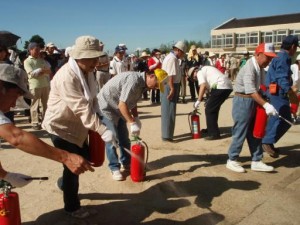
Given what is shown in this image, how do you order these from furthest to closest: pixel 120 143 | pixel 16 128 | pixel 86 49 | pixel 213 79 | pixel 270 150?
pixel 213 79 < pixel 270 150 < pixel 120 143 < pixel 86 49 < pixel 16 128

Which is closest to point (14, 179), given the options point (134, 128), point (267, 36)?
point (134, 128)

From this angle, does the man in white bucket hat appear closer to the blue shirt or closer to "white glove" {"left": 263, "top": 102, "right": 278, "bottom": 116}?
"white glove" {"left": 263, "top": 102, "right": 278, "bottom": 116}

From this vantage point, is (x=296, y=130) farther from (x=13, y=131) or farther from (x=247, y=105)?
(x=13, y=131)

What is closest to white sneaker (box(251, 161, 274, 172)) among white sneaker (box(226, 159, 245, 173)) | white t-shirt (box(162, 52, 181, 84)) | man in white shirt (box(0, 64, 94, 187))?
white sneaker (box(226, 159, 245, 173))

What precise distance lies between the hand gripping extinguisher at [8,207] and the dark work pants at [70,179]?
0.80 meters

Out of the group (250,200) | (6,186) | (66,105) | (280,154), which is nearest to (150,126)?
(280,154)

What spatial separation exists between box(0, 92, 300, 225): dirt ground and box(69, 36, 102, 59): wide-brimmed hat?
1807mm

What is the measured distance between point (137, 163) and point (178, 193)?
72 cm

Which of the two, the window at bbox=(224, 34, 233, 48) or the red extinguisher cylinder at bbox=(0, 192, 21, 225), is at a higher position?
the window at bbox=(224, 34, 233, 48)

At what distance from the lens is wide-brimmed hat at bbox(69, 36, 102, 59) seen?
338cm

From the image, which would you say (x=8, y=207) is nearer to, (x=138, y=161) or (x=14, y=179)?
(x=14, y=179)

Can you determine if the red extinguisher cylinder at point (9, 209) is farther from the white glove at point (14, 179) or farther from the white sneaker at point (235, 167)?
the white sneaker at point (235, 167)

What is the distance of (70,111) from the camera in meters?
3.49

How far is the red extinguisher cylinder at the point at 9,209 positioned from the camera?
2.73 m
